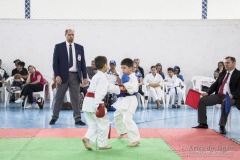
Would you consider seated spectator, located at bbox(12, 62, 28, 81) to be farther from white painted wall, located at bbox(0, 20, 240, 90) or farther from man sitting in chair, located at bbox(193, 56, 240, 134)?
man sitting in chair, located at bbox(193, 56, 240, 134)

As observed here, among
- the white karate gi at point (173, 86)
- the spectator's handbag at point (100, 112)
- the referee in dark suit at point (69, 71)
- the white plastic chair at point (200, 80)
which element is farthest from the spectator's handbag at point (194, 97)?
the white plastic chair at point (200, 80)

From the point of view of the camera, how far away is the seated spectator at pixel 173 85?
10.2m

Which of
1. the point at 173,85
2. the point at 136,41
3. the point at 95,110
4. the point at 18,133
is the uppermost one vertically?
the point at 136,41

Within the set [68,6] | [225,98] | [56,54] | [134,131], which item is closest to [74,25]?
[68,6]

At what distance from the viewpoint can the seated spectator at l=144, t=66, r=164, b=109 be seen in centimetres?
1011

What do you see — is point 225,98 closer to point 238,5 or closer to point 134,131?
point 134,131

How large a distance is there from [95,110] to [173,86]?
20.4 feet

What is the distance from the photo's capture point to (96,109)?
14.3ft

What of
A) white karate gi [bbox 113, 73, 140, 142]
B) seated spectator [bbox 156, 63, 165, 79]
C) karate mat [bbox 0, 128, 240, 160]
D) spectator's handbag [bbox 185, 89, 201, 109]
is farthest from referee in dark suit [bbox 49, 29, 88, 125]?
seated spectator [bbox 156, 63, 165, 79]

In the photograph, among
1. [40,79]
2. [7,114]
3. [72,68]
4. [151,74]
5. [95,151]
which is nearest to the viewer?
[95,151]

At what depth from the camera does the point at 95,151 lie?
14.3ft

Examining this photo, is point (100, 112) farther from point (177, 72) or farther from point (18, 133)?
point (177, 72)

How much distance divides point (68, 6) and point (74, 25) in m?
0.65

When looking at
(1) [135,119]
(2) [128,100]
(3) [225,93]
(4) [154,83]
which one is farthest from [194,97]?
(4) [154,83]
